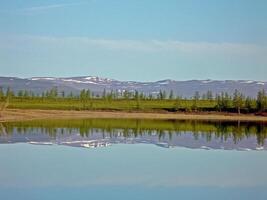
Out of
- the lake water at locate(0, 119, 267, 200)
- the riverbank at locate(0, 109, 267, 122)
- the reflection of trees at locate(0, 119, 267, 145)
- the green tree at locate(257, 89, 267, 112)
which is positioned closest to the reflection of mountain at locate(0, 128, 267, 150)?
the lake water at locate(0, 119, 267, 200)

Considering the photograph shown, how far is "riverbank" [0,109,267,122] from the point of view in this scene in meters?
70.8

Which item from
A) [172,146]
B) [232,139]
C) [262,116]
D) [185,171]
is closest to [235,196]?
[185,171]

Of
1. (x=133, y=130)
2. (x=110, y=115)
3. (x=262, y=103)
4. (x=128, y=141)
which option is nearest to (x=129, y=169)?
(x=128, y=141)

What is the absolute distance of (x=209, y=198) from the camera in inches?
681

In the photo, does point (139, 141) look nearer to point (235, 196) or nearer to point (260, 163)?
point (260, 163)

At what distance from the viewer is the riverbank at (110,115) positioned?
7078 cm

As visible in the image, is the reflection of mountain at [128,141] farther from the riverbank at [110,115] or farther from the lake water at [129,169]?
the riverbank at [110,115]

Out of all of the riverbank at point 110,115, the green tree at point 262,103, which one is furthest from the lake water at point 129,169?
the green tree at point 262,103

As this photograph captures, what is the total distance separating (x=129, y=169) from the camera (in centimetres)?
2323

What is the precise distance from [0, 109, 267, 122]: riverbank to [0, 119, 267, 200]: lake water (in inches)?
1278

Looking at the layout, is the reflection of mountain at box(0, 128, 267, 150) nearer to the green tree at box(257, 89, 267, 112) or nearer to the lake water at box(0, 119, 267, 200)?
the lake water at box(0, 119, 267, 200)

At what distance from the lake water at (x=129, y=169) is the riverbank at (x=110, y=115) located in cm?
3246

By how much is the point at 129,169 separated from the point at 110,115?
61835mm

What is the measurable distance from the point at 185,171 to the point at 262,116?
69841mm
